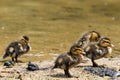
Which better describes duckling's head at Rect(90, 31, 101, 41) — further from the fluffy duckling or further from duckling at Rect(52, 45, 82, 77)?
duckling at Rect(52, 45, 82, 77)

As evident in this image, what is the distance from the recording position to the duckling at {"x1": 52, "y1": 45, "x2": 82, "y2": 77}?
8.78 meters

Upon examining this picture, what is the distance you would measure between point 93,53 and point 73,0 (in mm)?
11568

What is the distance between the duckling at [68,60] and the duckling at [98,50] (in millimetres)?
690

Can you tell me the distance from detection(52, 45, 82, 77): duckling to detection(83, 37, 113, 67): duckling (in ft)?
2.26

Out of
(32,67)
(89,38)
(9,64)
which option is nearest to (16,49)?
(9,64)

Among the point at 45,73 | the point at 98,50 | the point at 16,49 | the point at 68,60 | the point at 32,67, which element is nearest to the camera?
the point at 68,60

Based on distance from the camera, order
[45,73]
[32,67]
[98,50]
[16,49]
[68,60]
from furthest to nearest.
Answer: [16,49]
[98,50]
[32,67]
[45,73]
[68,60]

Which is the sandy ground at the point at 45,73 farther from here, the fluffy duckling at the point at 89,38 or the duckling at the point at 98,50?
the fluffy duckling at the point at 89,38

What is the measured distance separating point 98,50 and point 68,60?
1082 millimetres

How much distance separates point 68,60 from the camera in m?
8.80

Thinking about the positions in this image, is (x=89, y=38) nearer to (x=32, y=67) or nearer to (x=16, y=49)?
(x=16, y=49)

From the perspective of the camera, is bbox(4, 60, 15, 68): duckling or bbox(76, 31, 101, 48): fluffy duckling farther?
bbox(76, 31, 101, 48): fluffy duckling

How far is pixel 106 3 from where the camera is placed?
20641mm

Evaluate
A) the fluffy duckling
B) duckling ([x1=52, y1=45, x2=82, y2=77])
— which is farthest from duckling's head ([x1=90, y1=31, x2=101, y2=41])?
duckling ([x1=52, y1=45, x2=82, y2=77])
